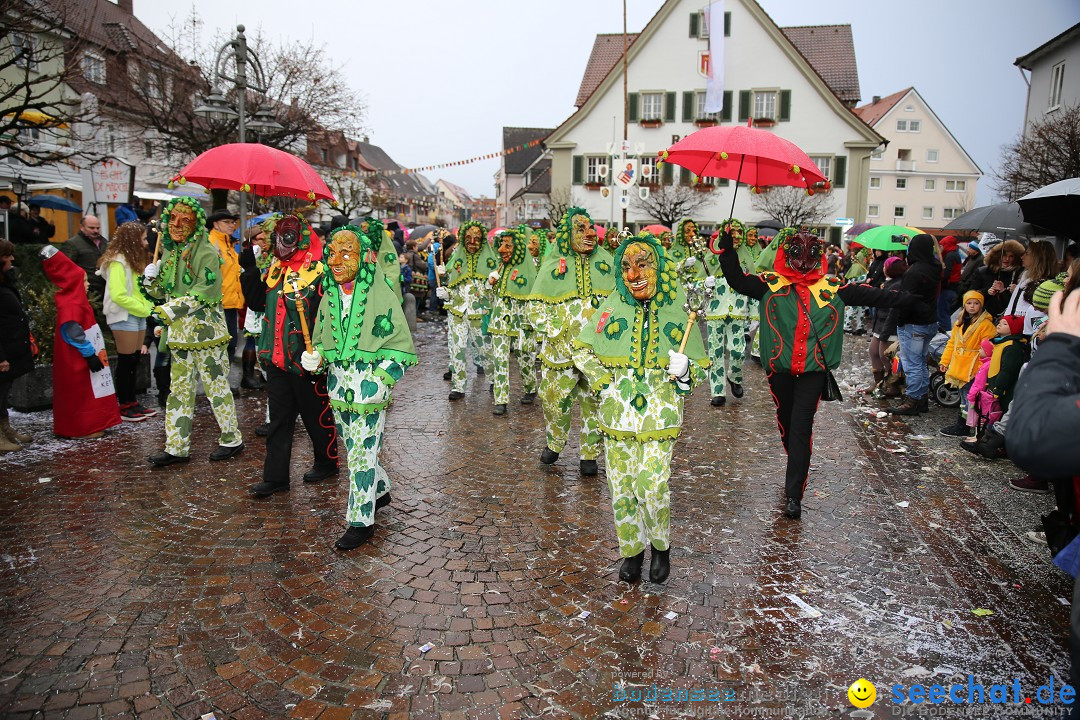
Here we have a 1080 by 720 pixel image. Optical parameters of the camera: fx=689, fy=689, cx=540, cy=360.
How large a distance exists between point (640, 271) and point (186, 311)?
435 cm

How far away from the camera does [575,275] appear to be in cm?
722

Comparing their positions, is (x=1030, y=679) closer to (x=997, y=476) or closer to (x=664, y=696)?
(x=664, y=696)

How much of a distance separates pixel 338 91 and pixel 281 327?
2115 cm

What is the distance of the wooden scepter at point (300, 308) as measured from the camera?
5259mm

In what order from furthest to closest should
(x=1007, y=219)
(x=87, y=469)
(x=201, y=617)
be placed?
(x=1007, y=219), (x=87, y=469), (x=201, y=617)

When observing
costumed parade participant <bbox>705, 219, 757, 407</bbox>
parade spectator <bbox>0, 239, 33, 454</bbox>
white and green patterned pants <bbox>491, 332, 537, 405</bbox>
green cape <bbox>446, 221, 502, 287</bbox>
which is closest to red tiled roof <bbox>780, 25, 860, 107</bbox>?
costumed parade participant <bbox>705, 219, 757, 407</bbox>

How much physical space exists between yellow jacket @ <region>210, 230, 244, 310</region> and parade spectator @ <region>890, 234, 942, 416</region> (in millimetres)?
8316

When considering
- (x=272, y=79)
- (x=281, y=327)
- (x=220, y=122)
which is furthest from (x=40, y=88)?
(x=281, y=327)

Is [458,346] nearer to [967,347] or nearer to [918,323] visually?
[918,323]

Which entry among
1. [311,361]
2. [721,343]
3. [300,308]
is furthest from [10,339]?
[721,343]

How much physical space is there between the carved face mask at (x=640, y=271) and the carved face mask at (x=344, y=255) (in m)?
1.83

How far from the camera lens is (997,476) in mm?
6609

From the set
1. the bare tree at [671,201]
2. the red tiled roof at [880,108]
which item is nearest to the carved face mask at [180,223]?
the bare tree at [671,201]

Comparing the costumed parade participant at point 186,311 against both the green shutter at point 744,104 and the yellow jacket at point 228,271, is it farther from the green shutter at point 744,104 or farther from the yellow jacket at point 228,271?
the green shutter at point 744,104
